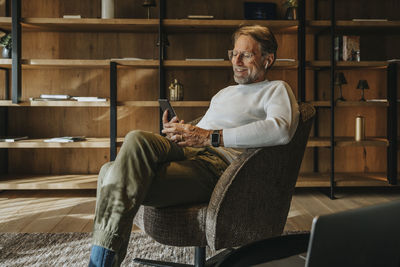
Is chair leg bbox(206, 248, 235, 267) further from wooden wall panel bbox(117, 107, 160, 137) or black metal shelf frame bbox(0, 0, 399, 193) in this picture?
wooden wall panel bbox(117, 107, 160, 137)

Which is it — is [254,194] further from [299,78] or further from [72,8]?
→ [72,8]

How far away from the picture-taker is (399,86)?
358 cm

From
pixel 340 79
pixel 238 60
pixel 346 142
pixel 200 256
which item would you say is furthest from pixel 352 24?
pixel 200 256

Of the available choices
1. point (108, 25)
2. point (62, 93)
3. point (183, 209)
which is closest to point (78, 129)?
point (62, 93)

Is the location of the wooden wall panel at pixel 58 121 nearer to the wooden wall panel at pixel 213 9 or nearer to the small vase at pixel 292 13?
the wooden wall panel at pixel 213 9

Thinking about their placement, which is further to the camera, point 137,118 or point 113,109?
point 137,118

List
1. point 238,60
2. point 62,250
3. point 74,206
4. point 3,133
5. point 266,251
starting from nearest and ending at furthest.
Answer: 1. point 266,251
2. point 238,60
3. point 62,250
4. point 74,206
5. point 3,133

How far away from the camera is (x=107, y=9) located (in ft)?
10.5

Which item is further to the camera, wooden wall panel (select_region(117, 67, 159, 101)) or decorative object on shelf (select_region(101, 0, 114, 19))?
wooden wall panel (select_region(117, 67, 159, 101))

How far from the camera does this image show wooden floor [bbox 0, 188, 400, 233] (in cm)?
238

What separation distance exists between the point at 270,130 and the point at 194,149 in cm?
41

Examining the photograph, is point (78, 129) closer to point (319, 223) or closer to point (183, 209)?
point (183, 209)

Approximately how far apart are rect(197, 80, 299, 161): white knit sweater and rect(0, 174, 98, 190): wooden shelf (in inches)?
64.1

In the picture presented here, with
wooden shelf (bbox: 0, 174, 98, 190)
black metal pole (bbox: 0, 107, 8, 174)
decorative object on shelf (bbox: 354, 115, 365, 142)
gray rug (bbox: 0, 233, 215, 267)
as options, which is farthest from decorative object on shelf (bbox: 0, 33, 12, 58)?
decorative object on shelf (bbox: 354, 115, 365, 142)
